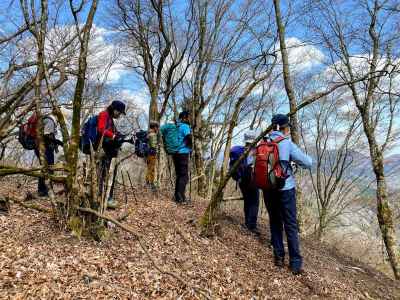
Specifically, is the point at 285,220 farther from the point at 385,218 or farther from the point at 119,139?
the point at 385,218

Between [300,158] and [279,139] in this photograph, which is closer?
[300,158]

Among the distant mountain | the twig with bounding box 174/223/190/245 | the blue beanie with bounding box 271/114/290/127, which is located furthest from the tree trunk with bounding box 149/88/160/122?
the distant mountain

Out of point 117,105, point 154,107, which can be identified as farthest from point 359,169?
point 117,105

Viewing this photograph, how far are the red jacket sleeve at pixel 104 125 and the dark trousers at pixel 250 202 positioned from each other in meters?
2.50

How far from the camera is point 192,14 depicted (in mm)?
11641

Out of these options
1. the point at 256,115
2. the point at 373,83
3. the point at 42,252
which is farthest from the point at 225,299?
the point at 256,115

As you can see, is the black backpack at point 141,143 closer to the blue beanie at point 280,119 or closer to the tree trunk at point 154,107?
the blue beanie at point 280,119

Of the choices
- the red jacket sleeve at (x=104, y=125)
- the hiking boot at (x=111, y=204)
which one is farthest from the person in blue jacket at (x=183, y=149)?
the red jacket sleeve at (x=104, y=125)

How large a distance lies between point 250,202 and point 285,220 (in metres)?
1.49

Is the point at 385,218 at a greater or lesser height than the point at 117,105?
lesser

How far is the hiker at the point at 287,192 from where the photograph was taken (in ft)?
14.6

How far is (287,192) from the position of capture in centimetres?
448

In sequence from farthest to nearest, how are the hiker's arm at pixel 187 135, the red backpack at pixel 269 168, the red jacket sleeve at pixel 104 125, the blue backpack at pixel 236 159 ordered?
1. the hiker's arm at pixel 187 135
2. the blue backpack at pixel 236 159
3. the red jacket sleeve at pixel 104 125
4. the red backpack at pixel 269 168

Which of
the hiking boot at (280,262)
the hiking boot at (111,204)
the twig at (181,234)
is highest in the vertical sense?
the hiking boot at (111,204)
